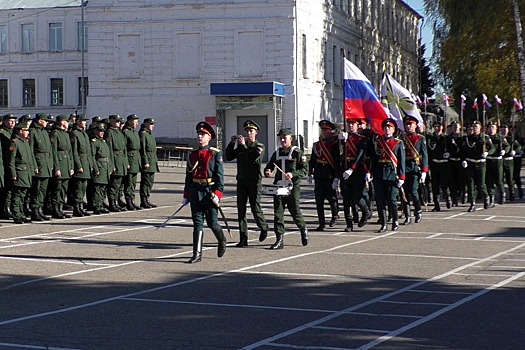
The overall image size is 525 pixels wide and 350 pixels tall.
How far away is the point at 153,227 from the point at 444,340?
11.3 meters

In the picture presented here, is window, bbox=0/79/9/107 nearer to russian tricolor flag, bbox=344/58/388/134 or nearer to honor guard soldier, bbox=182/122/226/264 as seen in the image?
russian tricolor flag, bbox=344/58/388/134

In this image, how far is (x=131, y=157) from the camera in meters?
23.3

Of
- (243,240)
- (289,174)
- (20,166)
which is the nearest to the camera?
→ (289,174)

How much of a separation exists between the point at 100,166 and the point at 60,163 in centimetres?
126

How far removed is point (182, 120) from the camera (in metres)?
55.9

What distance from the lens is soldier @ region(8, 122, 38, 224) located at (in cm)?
2000

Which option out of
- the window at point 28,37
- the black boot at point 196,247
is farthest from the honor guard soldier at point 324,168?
the window at point 28,37

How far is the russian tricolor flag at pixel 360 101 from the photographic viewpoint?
22484 mm

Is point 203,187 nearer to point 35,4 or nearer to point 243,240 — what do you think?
point 243,240

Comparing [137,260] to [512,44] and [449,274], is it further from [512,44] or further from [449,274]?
[512,44]

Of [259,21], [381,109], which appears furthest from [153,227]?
[259,21]

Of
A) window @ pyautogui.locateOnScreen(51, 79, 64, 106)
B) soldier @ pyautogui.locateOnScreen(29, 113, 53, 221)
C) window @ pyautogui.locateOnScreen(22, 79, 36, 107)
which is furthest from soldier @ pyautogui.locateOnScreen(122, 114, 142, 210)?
window @ pyautogui.locateOnScreen(22, 79, 36, 107)

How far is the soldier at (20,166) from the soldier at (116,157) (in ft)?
8.83

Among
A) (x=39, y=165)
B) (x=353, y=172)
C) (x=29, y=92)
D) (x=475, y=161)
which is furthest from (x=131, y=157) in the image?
(x=29, y=92)
